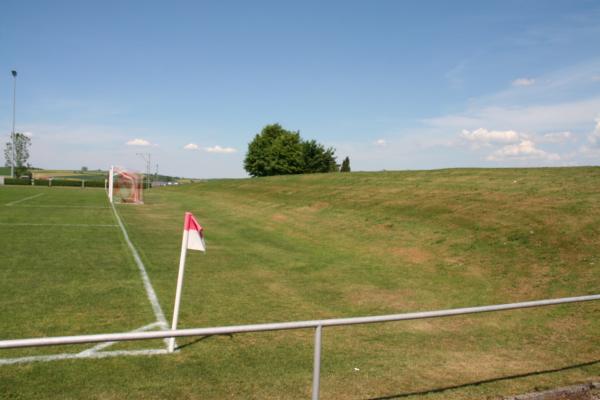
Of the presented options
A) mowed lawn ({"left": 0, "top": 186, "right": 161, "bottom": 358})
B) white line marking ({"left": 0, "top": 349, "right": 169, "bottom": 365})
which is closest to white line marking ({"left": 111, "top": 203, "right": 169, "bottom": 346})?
mowed lawn ({"left": 0, "top": 186, "right": 161, "bottom": 358})

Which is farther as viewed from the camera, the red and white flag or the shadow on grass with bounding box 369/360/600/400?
the red and white flag

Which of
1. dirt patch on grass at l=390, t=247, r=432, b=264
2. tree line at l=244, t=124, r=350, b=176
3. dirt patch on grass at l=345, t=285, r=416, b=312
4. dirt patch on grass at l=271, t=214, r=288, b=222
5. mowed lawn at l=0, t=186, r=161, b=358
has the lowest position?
dirt patch on grass at l=345, t=285, r=416, b=312

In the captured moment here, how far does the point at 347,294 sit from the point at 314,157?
259 ft

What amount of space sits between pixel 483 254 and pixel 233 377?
8901 millimetres

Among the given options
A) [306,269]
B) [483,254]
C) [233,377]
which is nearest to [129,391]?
[233,377]

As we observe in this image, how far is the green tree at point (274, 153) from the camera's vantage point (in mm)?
88438

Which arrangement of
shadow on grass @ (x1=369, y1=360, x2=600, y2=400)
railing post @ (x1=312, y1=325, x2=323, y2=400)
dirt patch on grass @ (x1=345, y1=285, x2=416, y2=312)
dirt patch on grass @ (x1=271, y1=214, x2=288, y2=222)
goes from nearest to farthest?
railing post @ (x1=312, y1=325, x2=323, y2=400), shadow on grass @ (x1=369, y1=360, x2=600, y2=400), dirt patch on grass @ (x1=345, y1=285, x2=416, y2=312), dirt patch on grass @ (x1=271, y1=214, x2=288, y2=222)

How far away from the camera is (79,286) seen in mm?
9703

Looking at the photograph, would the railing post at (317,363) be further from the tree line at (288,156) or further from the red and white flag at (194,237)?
the tree line at (288,156)

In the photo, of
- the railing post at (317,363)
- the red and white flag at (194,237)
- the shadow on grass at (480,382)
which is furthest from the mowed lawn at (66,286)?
the shadow on grass at (480,382)

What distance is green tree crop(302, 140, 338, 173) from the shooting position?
88.1 metres

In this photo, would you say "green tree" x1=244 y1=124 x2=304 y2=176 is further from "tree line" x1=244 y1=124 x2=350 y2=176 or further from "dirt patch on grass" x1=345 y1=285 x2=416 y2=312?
"dirt patch on grass" x1=345 y1=285 x2=416 y2=312

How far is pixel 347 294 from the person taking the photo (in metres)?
10.3

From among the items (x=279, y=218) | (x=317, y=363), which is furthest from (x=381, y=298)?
(x=279, y=218)
